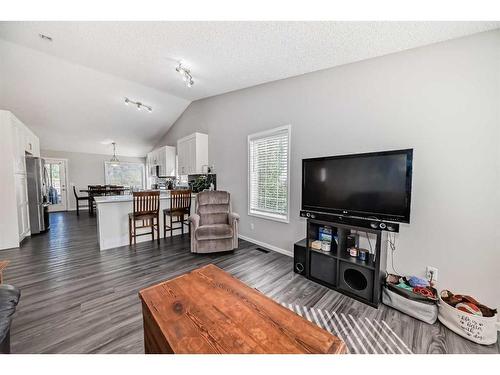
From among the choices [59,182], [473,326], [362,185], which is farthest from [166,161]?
[473,326]

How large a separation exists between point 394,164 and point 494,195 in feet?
2.65

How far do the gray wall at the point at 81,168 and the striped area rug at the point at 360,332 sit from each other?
9.27m

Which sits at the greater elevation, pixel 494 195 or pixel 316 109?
pixel 316 109

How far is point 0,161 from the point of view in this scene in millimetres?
3189

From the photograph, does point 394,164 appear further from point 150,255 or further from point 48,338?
point 150,255

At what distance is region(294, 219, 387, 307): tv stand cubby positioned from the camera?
1876mm

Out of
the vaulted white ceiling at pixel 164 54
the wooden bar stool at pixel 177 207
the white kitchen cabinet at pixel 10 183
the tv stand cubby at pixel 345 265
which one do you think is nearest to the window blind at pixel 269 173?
the tv stand cubby at pixel 345 265

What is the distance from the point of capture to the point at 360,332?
1555 millimetres

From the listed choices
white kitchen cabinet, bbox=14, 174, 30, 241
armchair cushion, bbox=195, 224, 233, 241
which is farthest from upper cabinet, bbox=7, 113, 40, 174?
armchair cushion, bbox=195, 224, 233, 241

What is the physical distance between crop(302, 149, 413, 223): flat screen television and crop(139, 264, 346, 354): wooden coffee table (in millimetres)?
1409

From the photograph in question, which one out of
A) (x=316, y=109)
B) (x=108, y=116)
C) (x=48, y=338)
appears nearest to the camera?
(x=48, y=338)

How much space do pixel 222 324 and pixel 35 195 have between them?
5.42 meters

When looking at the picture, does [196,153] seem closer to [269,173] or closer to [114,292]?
[269,173]
